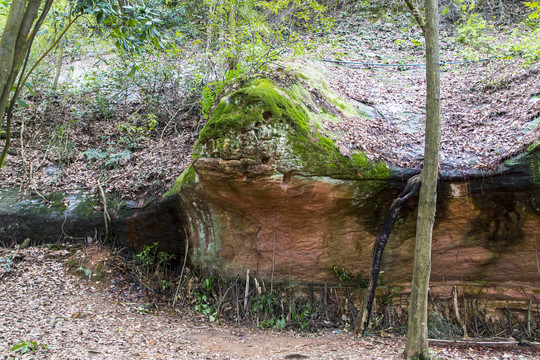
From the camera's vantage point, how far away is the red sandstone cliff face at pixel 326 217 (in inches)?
244

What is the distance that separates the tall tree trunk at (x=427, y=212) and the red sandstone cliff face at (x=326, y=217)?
1.68 metres

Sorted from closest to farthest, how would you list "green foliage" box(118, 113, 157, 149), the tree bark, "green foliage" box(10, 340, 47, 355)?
1. "green foliage" box(10, 340, 47, 355)
2. the tree bark
3. "green foliage" box(118, 113, 157, 149)

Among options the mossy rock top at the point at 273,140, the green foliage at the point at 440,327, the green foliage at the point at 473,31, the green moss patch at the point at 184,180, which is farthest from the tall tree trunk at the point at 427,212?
the green foliage at the point at 473,31

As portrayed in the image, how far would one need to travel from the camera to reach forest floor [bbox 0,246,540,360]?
5.34 meters

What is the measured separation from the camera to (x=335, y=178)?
6453 millimetres

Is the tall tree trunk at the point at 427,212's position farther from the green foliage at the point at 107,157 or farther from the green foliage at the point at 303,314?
→ the green foliage at the point at 107,157

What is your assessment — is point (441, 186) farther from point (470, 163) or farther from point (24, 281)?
point (24, 281)

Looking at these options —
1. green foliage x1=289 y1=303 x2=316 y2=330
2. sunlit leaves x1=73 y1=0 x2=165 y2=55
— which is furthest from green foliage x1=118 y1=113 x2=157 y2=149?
green foliage x1=289 y1=303 x2=316 y2=330

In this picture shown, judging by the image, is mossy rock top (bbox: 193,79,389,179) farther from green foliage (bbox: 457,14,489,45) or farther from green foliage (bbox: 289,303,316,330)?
green foliage (bbox: 457,14,489,45)

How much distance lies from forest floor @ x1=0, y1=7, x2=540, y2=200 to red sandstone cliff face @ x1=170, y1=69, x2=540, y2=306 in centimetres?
65

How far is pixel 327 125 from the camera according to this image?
283 inches

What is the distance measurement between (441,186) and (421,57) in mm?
9782

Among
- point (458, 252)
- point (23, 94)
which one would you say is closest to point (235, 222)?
point (458, 252)

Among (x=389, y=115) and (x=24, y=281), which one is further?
(x=389, y=115)
